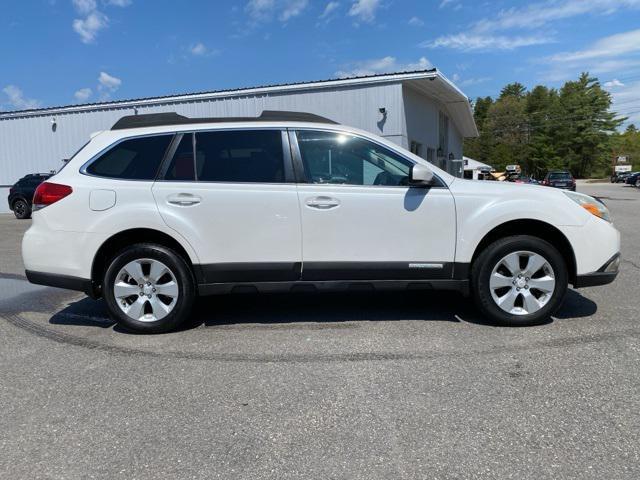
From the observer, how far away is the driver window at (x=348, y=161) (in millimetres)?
4449

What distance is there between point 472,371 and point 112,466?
2.39 m

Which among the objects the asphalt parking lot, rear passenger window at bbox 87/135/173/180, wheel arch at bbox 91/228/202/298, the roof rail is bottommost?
the asphalt parking lot

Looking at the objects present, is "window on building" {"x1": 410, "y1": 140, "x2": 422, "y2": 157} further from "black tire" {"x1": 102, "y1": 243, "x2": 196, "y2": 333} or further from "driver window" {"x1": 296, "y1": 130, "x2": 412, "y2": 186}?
"black tire" {"x1": 102, "y1": 243, "x2": 196, "y2": 333}

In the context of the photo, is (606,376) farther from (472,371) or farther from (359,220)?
(359,220)

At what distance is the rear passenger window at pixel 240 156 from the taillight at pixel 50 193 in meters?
1.19

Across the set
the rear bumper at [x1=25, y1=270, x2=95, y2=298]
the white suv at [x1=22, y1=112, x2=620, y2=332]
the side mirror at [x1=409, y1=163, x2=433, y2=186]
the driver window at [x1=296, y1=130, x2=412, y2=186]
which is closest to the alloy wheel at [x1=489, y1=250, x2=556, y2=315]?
the white suv at [x1=22, y1=112, x2=620, y2=332]

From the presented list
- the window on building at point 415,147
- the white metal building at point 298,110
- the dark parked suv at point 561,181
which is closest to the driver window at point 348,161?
the white metal building at point 298,110

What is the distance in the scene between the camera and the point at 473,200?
439 cm

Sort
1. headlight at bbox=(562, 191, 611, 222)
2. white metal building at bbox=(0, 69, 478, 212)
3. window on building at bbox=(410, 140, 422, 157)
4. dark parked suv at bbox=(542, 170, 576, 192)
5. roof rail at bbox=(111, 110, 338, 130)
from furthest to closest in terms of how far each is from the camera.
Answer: dark parked suv at bbox=(542, 170, 576, 192)
window on building at bbox=(410, 140, 422, 157)
white metal building at bbox=(0, 69, 478, 212)
roof rail at bbox=(111, 110, 338, 130)
headlight at bbox=(562, 191, 611, 222)

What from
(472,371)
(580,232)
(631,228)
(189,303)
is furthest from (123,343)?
(631,228)

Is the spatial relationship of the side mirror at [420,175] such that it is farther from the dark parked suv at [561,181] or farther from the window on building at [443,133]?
the dark parked suv at [561,181]

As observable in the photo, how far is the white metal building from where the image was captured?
53.6 ft

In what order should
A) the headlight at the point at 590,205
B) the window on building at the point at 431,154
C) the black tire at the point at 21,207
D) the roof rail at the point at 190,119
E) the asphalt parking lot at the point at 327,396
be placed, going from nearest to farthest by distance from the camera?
the asphalt parking lot at the point at 327,396 → the headlight at the point at 590,205 → the roof rail at the point at 190,119 → the black tire at the point at 21,207 → the window on building at the point at 431,154

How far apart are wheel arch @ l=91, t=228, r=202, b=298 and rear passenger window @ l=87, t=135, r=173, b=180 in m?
0.50
